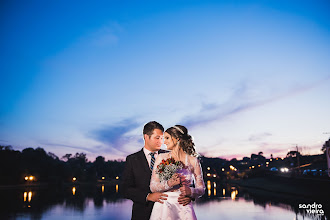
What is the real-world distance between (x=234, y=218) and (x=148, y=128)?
1926cm

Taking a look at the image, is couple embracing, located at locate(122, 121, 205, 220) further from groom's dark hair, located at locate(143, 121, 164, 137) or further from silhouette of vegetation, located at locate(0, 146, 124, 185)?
silhouette of vegetation, located at locate(0, 146, 124, 185)

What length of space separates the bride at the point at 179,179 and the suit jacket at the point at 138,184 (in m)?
0.19

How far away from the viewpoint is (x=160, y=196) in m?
4.26

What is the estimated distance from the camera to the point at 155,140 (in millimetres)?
4527

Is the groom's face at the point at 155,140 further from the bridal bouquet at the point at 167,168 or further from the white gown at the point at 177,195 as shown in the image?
the bridal bouquet at the point at 167,168

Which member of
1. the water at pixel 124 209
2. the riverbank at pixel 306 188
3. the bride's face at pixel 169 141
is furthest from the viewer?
the riverbank at pixel 306 188

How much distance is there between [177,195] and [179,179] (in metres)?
0.49

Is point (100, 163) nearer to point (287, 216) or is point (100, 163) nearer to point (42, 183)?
point (42, 183)

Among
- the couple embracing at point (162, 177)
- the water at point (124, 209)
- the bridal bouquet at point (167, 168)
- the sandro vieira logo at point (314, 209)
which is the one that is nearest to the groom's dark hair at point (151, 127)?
the couple embracing at point (162, 177)

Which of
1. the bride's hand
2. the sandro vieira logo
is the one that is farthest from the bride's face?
the sandro vieira logo

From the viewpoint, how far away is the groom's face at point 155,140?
14.8 ft

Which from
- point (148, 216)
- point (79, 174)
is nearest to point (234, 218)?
point (148, 216)

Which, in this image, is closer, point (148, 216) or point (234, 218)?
point (148, 216)

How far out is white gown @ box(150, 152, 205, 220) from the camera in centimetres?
438
